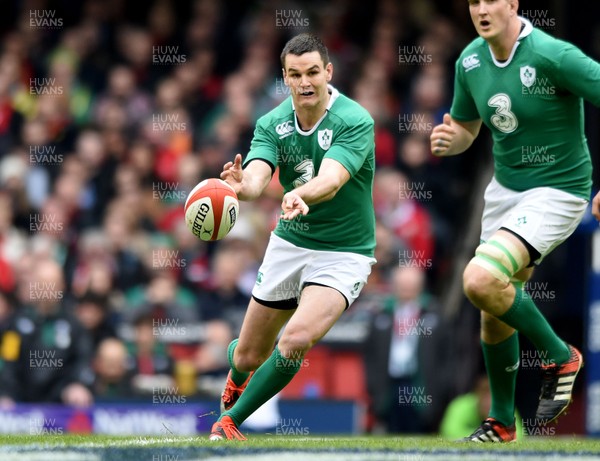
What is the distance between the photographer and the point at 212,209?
7500 millimetres

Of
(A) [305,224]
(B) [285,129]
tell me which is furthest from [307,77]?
(A) [305,224]

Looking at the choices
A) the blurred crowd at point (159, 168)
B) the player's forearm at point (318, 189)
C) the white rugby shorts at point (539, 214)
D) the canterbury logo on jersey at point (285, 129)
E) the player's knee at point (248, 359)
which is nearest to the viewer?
the player's forearm at point (318, 189)

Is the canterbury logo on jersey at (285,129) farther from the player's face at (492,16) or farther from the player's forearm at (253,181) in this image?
the player's face at (492,16)

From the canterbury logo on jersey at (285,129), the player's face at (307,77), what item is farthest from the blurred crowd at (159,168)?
the player's face at (307,77)

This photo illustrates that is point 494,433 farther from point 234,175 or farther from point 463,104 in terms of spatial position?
point 234,175

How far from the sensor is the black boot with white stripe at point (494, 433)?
26.8 feet

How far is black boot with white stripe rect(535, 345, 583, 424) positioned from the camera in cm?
777

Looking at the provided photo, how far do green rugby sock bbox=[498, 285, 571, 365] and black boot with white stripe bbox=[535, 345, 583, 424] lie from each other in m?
0.05

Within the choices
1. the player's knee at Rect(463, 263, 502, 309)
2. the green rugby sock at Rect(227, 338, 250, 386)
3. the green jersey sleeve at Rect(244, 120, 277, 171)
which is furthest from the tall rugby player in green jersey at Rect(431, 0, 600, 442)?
the green rugby sock at Rect(227, 338, 250, 386)

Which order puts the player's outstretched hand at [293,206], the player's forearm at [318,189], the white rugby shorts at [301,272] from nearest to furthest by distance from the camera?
the player's outstretched hand at [293,206]
the player's forearm at [318,189]
the white rugby shorts at [301,272]

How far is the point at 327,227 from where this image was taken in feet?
26.6

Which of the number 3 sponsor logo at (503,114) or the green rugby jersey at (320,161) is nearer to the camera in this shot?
the number 3 sponsor logo at (503,114)

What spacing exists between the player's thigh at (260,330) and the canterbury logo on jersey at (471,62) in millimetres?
2029

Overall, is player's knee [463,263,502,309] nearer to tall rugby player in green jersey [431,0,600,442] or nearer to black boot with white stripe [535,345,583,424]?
tall rugby player in green jersey [431,0,600,442]
